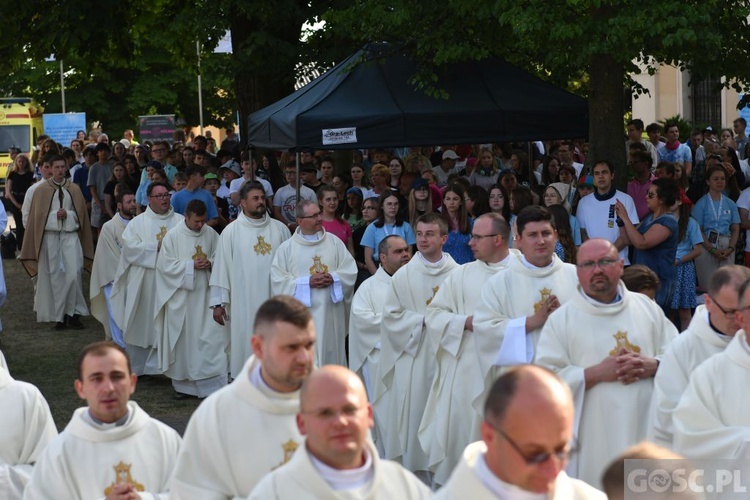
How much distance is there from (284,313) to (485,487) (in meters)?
1.48

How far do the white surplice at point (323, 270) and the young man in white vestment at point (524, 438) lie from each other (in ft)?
24.7

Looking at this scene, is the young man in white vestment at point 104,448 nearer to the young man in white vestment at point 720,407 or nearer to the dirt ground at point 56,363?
the young man in white vestment at point 720,407

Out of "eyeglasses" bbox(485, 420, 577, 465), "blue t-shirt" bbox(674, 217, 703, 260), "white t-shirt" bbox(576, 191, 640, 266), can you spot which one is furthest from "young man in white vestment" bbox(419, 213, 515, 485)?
"eyeglasses" bbox(485, 420, 577, 465)

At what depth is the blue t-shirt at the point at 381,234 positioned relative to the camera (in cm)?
1209

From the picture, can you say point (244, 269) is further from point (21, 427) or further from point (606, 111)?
point (21, 427)

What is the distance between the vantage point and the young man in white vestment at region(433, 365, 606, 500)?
3.76 m

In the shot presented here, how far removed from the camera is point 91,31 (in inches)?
722

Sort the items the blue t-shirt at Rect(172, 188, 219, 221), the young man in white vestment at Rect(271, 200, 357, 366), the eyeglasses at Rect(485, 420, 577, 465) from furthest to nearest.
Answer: the blue t-shirt at Rect(172, 188, 219, 221) → the young man in white vestment at Rect(271, 200, 357, 366) → the eyeglasses at Rect(485, 420, 577, 465)

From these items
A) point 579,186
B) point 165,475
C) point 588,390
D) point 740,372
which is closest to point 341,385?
point 165,475

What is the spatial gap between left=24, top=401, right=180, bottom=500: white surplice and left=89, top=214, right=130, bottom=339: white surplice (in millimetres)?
8463

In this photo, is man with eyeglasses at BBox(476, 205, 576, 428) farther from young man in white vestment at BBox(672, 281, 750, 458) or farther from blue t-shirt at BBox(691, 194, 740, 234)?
blue t-shirt at BBox(691, 194, 740, 234)

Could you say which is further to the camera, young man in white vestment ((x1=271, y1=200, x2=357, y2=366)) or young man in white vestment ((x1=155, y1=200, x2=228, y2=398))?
young man in white vestment ((x1=155, y1=200, x2=228, y2=398))

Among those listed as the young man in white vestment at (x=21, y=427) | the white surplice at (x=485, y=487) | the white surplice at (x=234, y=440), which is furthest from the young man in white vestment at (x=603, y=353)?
the white surplice at (x=485, y=487)

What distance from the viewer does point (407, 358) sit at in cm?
987
